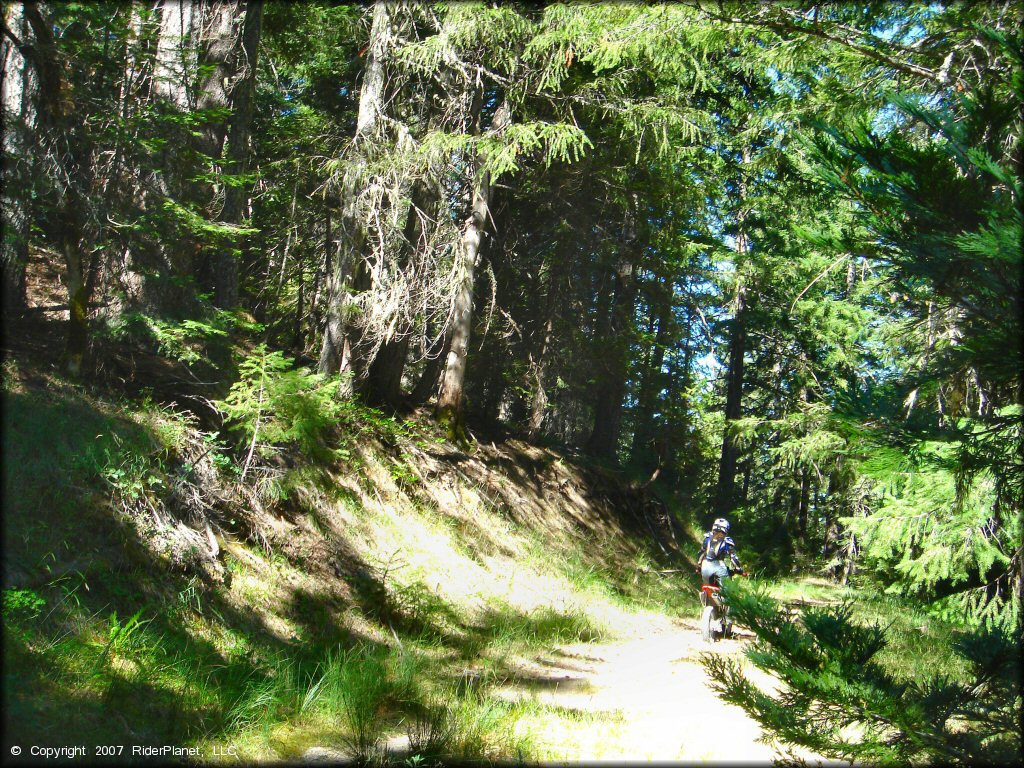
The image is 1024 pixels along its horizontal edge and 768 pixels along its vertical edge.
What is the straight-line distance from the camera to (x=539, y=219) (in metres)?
15.9

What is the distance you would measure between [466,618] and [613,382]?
31.1 feet

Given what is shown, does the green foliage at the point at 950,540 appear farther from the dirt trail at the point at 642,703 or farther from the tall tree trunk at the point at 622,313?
the tall tree trunk at the point at 622,313

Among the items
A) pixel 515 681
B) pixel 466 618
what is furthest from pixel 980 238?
pixel 466 618

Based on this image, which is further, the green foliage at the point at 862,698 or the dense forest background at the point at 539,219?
the dense forest background at the point at 539,219

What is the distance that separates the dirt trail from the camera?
4816mm

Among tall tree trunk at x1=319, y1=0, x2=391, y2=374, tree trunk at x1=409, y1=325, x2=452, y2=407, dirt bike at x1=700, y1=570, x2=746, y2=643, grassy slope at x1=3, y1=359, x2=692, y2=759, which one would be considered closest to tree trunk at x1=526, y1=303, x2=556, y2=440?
tree trunk at x1=409, y1=325, x2=452, y2=407

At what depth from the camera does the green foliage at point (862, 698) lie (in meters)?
3.12

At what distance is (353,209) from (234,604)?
21.6ft

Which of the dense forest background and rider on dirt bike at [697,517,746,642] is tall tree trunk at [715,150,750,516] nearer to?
the dense forest background

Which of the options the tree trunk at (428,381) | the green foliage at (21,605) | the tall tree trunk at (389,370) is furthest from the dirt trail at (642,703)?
the tree trunk at (428,381)

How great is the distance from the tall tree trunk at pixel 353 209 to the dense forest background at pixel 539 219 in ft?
0.17

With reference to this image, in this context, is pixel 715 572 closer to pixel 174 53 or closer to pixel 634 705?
pixel 634 705

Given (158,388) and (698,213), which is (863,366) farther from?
(158,388)

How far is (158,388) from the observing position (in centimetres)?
852
